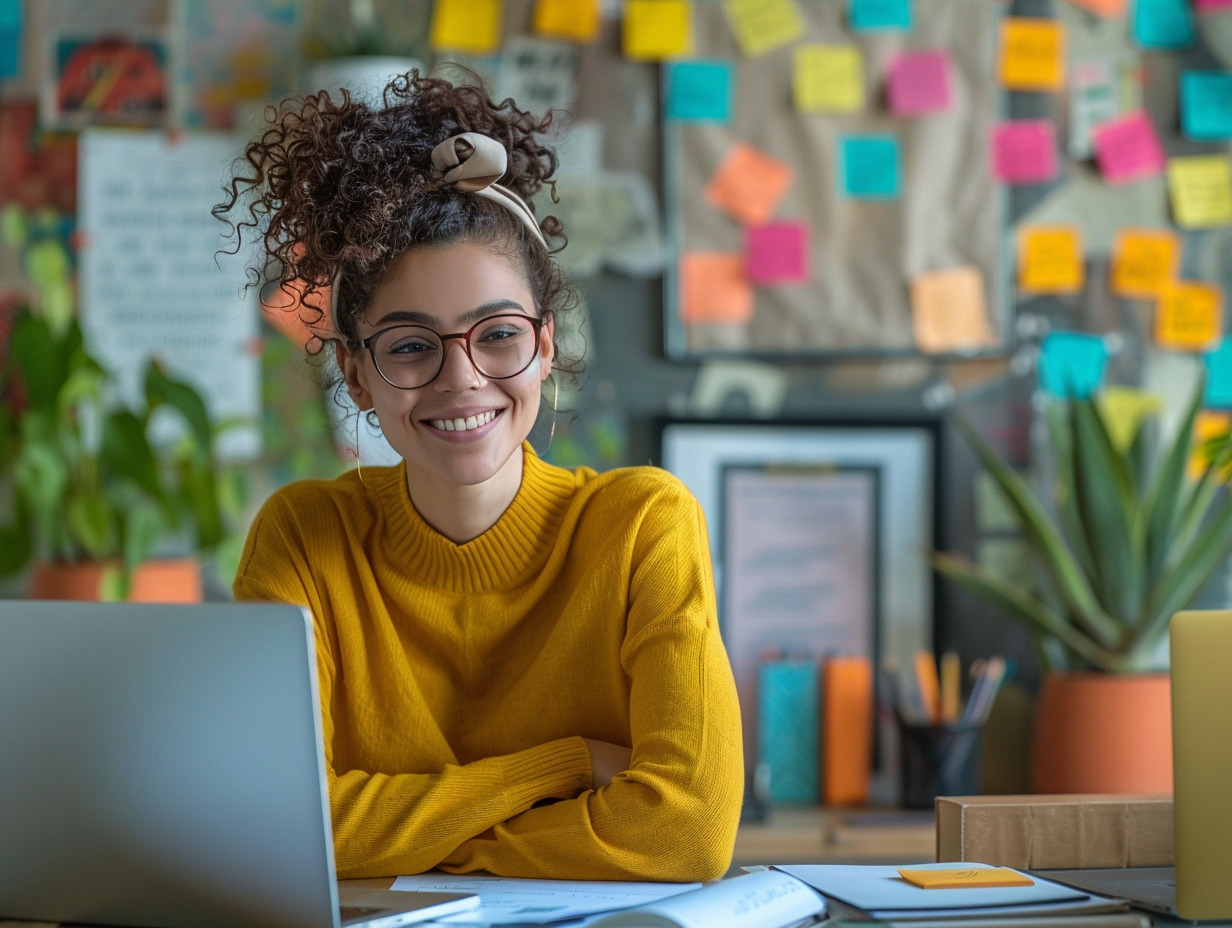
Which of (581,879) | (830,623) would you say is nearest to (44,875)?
(581,879)

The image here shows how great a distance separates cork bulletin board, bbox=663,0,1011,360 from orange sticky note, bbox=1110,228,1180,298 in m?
0.19

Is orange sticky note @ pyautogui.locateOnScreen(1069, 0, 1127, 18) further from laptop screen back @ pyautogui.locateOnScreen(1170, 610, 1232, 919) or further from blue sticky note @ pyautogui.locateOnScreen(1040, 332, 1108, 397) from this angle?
laptop screen back @ pyautogui.locateOnScreen(1170, 610, 1232, 919)

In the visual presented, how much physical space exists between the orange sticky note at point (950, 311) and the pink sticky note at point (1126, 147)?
28 centimetres

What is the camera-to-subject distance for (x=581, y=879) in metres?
0.92

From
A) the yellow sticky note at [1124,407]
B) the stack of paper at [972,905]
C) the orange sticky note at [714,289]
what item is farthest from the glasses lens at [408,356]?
the yellow sticky note at [1124,407]

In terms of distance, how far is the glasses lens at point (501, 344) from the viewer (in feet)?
3.53

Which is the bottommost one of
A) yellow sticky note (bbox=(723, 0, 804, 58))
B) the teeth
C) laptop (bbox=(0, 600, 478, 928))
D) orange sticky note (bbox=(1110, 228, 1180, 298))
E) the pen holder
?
the pen holder

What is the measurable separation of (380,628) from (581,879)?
0.33 metres

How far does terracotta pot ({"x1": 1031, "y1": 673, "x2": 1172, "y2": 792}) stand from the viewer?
69.9 inches

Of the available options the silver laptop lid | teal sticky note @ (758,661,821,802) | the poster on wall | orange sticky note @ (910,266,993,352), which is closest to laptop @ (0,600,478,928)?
the silver laptop lid

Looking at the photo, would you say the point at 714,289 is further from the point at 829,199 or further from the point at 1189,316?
the point at 1189,316

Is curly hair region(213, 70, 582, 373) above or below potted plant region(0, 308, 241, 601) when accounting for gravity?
above

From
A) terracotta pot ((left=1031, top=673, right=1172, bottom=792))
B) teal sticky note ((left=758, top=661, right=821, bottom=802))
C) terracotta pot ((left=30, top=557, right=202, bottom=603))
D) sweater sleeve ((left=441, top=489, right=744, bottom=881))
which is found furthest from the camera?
teal sticky note ((left=758, top=661, right=821, bottom=802))

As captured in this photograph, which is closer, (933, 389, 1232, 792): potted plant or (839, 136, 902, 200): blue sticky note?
(933, 389, 1232, 792): potted plant
